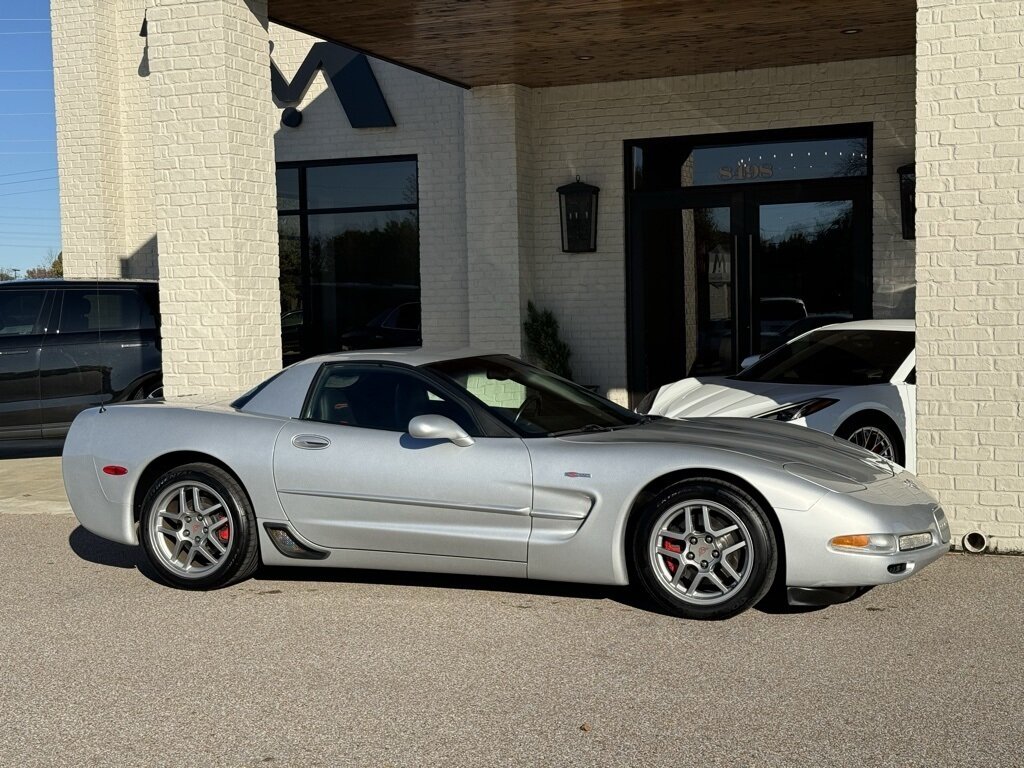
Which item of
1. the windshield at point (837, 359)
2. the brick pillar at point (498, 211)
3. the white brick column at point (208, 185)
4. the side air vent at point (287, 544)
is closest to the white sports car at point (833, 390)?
the windshield at point (837, 359)

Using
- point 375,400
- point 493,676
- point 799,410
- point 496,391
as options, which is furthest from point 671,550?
point 799,410

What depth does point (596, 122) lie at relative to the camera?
14.3 metres

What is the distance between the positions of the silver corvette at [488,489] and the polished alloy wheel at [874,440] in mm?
2286

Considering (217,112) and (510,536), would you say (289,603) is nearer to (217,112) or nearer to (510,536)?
(510,536)

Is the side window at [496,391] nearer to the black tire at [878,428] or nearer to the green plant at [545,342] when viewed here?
the black tire at [878,428]

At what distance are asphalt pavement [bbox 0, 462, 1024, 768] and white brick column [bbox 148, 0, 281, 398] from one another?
9.13ft

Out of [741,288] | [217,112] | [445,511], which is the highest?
[217,112]

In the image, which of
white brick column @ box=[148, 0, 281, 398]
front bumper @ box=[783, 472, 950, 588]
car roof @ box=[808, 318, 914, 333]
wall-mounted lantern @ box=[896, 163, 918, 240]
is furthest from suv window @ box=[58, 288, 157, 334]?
front bumper @ box=[783, 472, 950, 588]

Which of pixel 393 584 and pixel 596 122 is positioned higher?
pixel 596 122

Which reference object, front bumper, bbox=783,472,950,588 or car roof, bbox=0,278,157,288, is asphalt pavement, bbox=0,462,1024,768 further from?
car roof, bbox=0,278,157,288

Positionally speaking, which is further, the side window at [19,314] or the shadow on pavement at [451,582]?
the side window at [19,314]

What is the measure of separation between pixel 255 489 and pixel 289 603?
65 centimetres

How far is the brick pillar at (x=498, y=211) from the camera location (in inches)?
558

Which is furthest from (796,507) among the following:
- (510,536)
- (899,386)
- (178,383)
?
(178,383)
